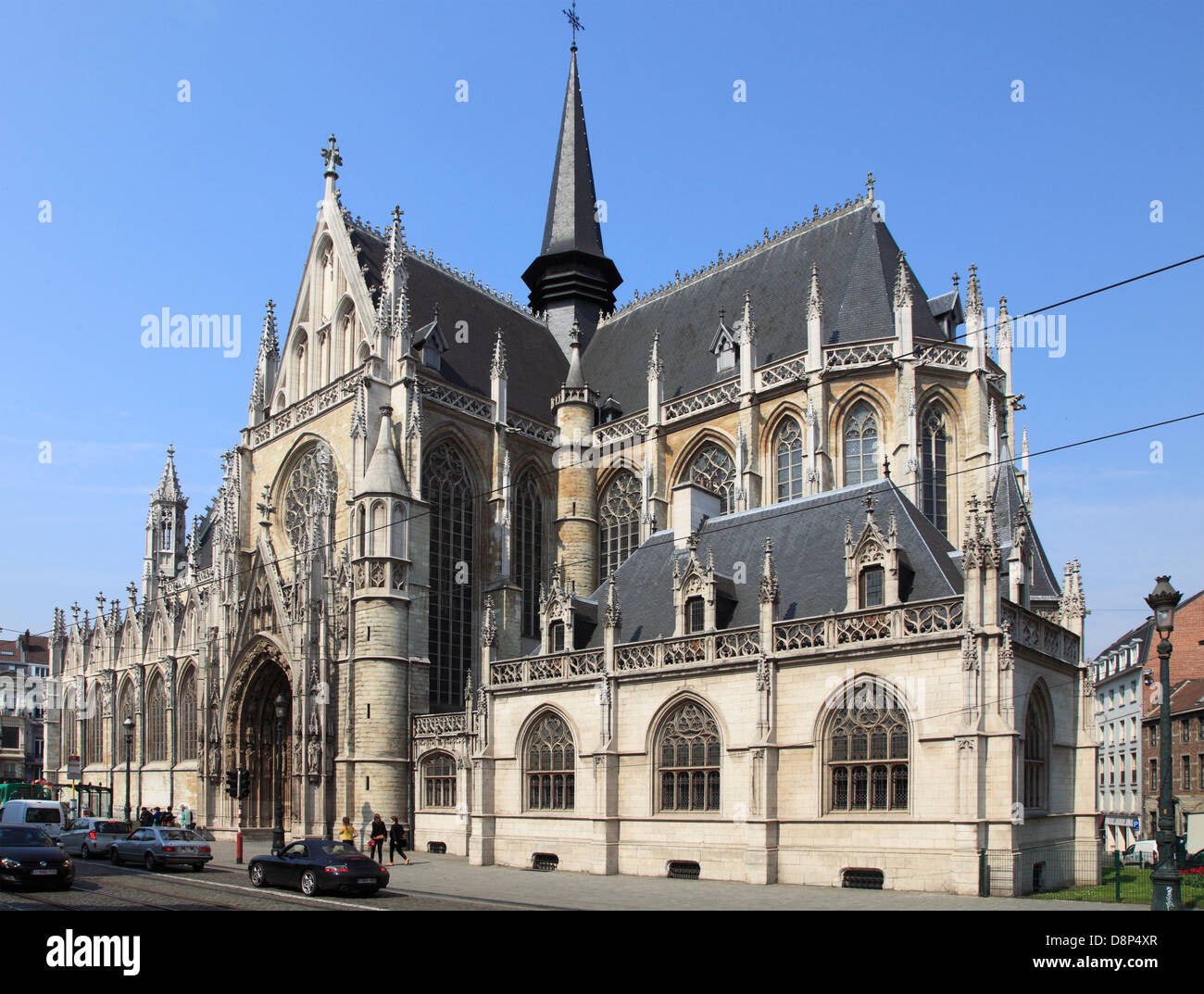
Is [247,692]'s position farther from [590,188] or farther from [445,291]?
[590,188]

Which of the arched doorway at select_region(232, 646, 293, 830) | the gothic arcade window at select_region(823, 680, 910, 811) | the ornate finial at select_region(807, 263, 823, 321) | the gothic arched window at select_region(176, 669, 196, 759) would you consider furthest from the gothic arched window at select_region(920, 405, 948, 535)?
the gothic arched window at select_region(176, 669, 196, 759)

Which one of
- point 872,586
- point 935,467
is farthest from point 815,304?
point 872,586

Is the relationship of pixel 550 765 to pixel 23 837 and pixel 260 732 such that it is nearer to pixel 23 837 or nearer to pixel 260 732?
pixel 23 837

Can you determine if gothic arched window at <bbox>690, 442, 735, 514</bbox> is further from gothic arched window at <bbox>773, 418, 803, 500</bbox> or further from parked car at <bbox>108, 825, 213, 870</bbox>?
parked car at <bbox>108, 825, 213, 870</bbox>

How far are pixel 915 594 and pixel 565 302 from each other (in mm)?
31671

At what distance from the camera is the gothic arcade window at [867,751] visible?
67.6 feet

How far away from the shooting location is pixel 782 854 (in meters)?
21.7

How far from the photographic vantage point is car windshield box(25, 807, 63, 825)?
35.1 metres

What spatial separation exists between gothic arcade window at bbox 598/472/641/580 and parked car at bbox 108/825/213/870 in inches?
699

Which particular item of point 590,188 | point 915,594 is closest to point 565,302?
point 590,188

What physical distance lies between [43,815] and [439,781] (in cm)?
1385

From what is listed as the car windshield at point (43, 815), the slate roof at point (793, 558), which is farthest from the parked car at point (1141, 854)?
the car windshield at point (43, 815)

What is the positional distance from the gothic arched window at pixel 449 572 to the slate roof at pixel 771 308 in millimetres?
7725
